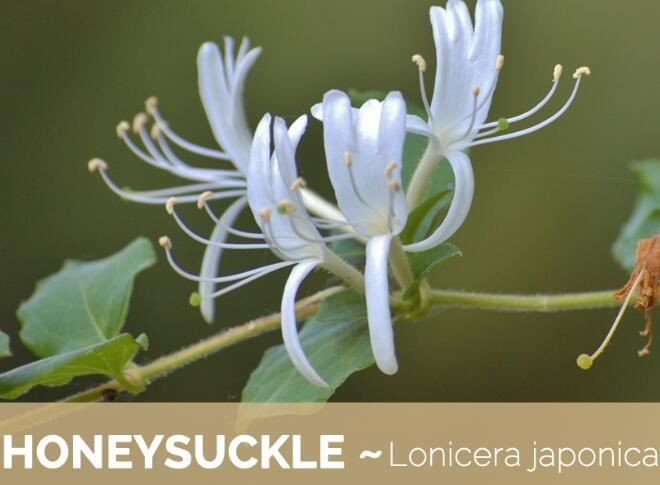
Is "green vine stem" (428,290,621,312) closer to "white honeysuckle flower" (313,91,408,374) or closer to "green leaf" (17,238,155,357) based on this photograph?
"white honeysuckle flower" (313,91,408,374)

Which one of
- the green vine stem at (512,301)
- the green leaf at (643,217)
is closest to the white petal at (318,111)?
the green vine stem at (512,301)

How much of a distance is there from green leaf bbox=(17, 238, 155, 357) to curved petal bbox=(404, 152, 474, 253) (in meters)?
0.44

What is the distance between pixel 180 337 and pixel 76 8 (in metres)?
1.36

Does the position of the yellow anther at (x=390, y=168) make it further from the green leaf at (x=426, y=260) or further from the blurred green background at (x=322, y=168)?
the blurred green background at (x=322, y=168)

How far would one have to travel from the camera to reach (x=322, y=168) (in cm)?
342

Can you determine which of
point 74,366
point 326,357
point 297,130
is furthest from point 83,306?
point 297,130

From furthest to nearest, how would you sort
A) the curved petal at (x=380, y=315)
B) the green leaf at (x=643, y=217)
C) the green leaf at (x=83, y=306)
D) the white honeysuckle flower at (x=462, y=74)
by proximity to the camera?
1. the green leaf at (x=643, y=217)
2. the green leaf at (x=83, y=306)
3. the white honeysuckle flower at (x=462, y=74)
4. the curved petal at (x=380, y=315)

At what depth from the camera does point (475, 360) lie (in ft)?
12.1

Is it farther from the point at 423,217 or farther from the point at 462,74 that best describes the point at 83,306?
the point at 462,74

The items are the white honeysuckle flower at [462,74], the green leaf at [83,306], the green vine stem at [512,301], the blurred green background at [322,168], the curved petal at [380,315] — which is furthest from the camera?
the blurred green background at [322,168]

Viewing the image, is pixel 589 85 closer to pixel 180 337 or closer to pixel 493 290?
pixel 493 290

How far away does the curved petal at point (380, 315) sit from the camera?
0.97m

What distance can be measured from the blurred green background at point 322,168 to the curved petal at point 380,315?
7.58ft

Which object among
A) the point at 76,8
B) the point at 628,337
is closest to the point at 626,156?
the point at 628,337
